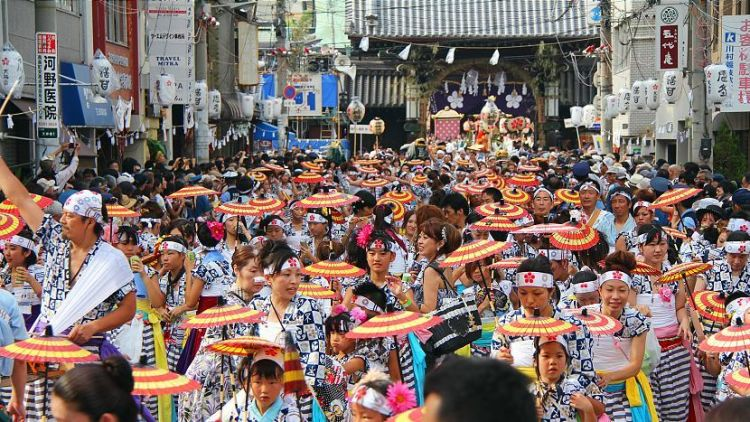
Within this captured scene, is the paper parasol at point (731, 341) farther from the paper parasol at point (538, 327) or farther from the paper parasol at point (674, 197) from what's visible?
the paper parasol at point (674, 197)

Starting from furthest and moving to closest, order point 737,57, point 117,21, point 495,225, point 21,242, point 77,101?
point 117,21 < point 77,101 < point 737,57 < point 495,225 < point 21,242

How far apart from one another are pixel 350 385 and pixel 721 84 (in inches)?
669

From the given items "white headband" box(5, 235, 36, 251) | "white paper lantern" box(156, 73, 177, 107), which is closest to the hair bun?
"white headband" box(5, 235, 36, 251)

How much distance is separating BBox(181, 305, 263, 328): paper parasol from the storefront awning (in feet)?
52.7

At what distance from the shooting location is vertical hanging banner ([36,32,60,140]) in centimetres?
1988

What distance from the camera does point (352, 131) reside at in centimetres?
4956

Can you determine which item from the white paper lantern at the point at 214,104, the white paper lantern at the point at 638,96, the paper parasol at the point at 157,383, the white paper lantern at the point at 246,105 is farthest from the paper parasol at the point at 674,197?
the white paper lantern at the point at 246,105

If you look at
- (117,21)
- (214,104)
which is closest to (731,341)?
(117,21)

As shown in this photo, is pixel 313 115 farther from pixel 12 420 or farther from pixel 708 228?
pixel 12 420

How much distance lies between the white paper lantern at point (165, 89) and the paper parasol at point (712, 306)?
73.2ft

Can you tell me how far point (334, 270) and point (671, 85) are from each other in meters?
20.1

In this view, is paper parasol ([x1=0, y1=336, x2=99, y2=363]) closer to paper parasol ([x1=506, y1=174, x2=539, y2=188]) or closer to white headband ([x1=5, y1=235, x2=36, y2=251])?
white headband ([x1=5, y1=235, x2=36, y2=251])

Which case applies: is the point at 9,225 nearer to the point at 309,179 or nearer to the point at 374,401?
the point at 374,401

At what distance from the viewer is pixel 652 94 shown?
107 feet
